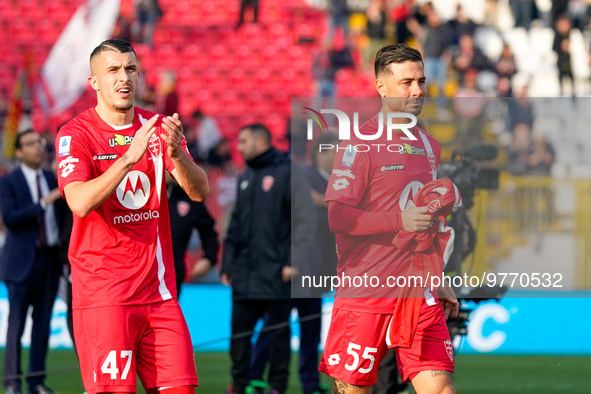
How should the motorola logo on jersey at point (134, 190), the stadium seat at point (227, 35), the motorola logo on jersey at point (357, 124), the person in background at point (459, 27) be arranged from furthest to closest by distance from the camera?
the stadium seat at point (227, 35) < the person in background at point (459, 27) < the motorola logo on jersey at point (357, 124) < the motorola logo on jersey at point (134, 190)

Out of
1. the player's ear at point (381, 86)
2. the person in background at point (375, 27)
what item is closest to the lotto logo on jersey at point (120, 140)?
the player's ear at point (381, 86)

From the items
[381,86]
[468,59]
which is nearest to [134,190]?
[381,86]

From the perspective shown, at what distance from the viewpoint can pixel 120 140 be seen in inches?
145

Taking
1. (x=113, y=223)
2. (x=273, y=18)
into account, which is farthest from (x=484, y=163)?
(x=273, y=18)

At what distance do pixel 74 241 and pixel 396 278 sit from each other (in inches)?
58.1

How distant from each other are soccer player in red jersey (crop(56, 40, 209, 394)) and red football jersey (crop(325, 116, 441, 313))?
682 millimetres

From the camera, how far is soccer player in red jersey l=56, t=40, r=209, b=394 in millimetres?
3547

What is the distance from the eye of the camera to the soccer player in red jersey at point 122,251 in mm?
3547

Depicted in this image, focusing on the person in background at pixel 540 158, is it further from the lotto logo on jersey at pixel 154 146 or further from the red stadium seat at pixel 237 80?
the red stadium seat at pixel 237 80

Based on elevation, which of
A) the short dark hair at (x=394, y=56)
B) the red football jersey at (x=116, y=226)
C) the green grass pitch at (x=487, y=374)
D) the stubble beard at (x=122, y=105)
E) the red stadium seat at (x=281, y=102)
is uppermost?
the red stadium seat at (x=281, y=102)

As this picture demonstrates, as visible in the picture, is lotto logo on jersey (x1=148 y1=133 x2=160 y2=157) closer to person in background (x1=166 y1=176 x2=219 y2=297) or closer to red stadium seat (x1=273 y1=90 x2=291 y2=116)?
person in background (x1=166 y1=176 x2=219 y2=297)

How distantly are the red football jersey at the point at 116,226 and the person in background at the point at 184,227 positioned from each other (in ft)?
8.64

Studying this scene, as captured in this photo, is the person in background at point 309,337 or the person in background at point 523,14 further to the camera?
the person in background at point 523,14

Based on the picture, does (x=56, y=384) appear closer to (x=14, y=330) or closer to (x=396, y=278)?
(x=14, y=330)
